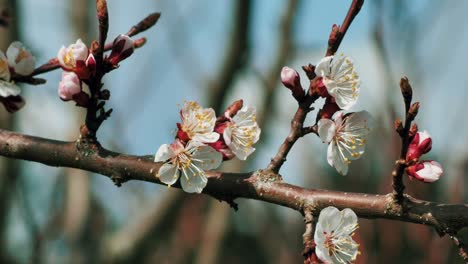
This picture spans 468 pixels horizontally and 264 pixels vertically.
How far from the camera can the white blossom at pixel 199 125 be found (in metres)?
1.17

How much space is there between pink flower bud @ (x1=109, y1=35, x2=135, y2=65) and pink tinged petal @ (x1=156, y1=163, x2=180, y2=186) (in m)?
0.24

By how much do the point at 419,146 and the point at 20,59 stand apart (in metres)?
0.85

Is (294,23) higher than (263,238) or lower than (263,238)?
higher

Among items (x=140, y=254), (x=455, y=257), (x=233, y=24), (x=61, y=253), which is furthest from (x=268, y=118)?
(x=61, y=253)

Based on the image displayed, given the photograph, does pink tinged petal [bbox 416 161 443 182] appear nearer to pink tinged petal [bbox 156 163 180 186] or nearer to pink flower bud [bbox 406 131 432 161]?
pink flower bud [bbox 406 131 432 161]

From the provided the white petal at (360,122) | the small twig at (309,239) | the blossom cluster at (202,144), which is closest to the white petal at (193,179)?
the blossom cluster at (202,144)

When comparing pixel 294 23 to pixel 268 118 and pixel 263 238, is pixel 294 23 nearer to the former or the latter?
pixel 268 118

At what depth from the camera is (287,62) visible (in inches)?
151

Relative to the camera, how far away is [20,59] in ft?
4.28

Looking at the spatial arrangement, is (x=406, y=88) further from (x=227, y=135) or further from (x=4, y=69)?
(x=4, y=69)

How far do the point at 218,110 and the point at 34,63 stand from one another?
189 cm

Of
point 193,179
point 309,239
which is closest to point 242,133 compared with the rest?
point 193,179

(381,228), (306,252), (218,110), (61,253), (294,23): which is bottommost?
(61,253)

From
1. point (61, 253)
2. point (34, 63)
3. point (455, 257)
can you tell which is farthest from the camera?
point (61, 253)
